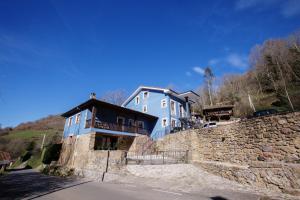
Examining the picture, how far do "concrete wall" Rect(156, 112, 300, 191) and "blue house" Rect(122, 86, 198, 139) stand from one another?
957 centimetres

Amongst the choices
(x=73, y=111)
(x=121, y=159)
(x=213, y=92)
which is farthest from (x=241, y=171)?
(x=213, y=92)

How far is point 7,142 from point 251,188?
170 ft

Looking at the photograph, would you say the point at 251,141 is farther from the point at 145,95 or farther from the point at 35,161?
the point at 35,161

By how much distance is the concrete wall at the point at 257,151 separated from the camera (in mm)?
7805

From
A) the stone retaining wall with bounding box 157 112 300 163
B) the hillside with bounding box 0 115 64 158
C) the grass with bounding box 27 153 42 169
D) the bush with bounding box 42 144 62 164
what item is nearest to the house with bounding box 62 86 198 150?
the bush with bounding box 42 144 62 164

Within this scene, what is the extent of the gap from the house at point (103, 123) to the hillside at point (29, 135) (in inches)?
640

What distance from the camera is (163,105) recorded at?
25703mm

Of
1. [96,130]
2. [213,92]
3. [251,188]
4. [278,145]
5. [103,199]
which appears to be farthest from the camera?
[213,92]

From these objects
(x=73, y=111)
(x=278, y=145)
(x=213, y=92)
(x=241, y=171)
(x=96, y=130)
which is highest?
(x=213, y=92)

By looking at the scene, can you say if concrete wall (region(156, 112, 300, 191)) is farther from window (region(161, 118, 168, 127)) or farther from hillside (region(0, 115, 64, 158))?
hillside (region(0, 115, 64, 158))

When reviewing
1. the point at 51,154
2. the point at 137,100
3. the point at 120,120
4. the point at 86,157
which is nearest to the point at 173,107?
the point at 137,100

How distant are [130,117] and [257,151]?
1601cm

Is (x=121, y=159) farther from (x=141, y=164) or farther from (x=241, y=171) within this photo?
(x=241, y=171)

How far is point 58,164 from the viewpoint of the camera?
2062cm
